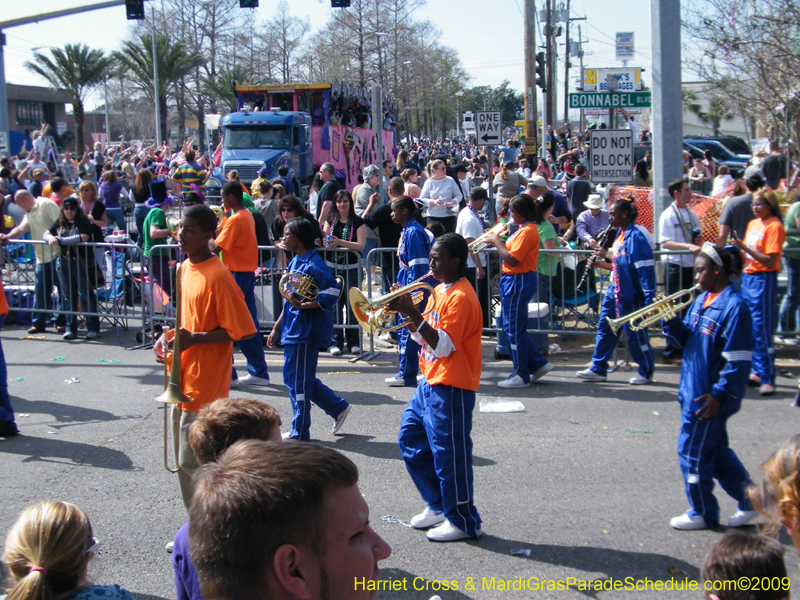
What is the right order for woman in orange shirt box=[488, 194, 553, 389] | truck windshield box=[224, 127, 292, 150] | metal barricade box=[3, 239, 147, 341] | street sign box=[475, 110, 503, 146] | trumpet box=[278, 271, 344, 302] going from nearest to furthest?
1. trumpet box=[278, 271, 344, 302]
2. woman in orange shirt box=[488, 194, 553, 389]
3. metal barricade box=[3, 239, 147, 341]
4. street sign box=[475, 110, 503, 146]
5. truck windshield box=[224, 127, 292, 150]

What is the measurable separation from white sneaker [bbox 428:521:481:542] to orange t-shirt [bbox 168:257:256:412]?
1512mm

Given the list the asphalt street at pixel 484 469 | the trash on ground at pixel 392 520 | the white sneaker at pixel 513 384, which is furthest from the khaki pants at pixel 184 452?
the white sneaker at pixel 513 384

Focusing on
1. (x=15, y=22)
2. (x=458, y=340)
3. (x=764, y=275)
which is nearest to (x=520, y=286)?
(x=764, y=275)

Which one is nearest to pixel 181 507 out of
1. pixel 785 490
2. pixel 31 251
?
pixel 785 490

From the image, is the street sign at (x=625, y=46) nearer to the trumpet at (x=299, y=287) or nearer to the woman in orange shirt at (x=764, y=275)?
the woman in orange shirt at (x=764, y=275)

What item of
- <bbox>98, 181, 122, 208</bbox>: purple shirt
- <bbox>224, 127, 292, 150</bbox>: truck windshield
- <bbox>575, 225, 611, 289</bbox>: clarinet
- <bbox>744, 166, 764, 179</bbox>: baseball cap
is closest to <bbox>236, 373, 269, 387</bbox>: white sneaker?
<bbox>575, 225, 611, 289</bbox>: clarinet

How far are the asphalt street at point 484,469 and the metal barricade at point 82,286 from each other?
1274 millimetres

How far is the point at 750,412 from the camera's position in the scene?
287 inches

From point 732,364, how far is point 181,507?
12.2ft

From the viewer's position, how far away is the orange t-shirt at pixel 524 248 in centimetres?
777

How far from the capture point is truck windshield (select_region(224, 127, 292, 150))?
85.1ft

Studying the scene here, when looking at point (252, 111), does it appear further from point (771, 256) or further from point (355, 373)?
point (771, 256)

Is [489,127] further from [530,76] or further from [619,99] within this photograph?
[530,76]

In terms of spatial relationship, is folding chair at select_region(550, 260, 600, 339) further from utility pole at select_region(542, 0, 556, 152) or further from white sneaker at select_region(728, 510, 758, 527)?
utility pole at select_region(542, 0, 556, 152)
